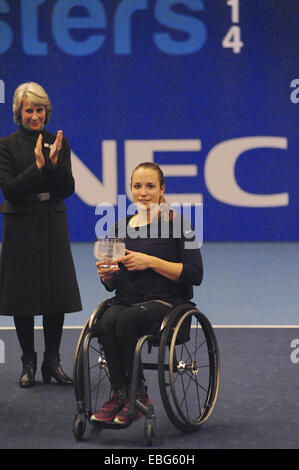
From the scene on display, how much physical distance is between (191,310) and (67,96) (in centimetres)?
614

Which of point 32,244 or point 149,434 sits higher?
point 32,244

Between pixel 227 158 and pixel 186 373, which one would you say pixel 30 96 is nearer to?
pixel 186 373

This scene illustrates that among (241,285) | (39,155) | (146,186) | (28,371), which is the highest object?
(39,155)

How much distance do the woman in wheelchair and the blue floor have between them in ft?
6.86

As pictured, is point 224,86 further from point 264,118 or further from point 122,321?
point 122,321

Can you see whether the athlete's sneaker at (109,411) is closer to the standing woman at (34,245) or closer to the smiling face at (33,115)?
the standing woman at (34,245)

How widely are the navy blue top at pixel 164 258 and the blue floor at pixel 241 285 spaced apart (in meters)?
2.08

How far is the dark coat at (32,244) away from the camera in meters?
3.79

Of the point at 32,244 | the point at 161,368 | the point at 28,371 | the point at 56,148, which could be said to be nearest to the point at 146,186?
the point at 56,148

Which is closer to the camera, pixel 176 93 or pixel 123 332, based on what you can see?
pixel 123 332

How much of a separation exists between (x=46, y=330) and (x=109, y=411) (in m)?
0.97

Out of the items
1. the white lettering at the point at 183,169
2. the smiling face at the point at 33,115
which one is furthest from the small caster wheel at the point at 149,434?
the white lettering at the point at 183,169

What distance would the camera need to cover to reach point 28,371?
3.87 meters

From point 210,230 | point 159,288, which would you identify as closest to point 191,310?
point 159,288
